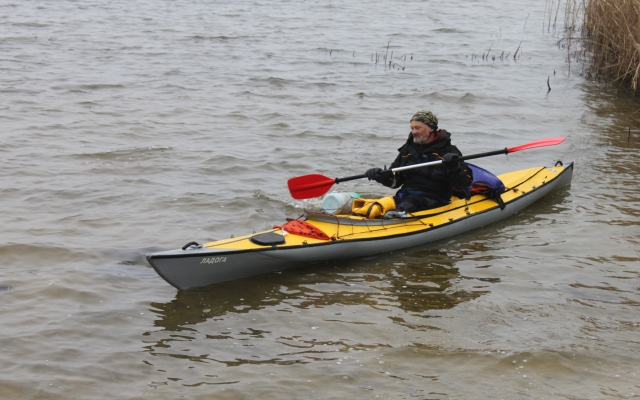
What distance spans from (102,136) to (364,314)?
227 inches

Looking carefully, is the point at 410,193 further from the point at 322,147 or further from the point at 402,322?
the point at 322,147

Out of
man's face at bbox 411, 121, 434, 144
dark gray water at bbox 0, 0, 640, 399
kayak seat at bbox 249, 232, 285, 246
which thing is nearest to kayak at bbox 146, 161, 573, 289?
kayak seat at bbox 249, 232, 285, 246

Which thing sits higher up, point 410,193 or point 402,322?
point 410,193

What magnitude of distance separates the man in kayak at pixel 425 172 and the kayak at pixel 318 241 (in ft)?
0.41

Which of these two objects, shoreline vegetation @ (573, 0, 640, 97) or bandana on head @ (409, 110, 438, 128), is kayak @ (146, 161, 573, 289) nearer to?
bandana on head @ (409, 110, 438, 128)

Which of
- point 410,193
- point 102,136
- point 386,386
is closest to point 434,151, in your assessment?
point 410,193

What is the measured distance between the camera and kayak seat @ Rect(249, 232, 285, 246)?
223 inches

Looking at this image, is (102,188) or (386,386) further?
(102,188)

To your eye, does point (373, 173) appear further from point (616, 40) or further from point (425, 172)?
point (616, 40)

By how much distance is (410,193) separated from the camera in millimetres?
Answer: 6684

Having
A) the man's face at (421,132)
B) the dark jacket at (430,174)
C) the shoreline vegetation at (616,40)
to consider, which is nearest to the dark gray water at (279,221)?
the shoreline vegetation at (616,40)

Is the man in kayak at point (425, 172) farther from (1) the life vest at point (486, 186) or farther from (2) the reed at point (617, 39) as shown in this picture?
(2) the reed at point (617, 39)

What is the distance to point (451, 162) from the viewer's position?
20.5 feet

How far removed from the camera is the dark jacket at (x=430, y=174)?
645 centimetres
